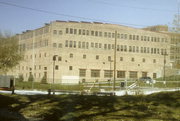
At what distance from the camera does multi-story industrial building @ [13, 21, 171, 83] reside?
68.9m

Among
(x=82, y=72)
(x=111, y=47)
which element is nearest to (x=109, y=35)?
(x=111, y=47)

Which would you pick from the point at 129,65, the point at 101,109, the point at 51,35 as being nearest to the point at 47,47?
the point at 51,35

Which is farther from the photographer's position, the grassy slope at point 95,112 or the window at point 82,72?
the window at point 82,72

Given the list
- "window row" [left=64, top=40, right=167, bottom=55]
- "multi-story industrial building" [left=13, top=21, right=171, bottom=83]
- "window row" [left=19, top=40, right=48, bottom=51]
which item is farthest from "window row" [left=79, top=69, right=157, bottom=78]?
"window row" [left=19, top=40, right=48, bottom=51]

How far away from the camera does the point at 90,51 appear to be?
2862 inches

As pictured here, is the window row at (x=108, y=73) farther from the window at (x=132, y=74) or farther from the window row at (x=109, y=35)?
the window row at (x=109, y=35)

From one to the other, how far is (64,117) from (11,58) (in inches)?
1805

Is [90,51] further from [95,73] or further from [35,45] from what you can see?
[35,45]

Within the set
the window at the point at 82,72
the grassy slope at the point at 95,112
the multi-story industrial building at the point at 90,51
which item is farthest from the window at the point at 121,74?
the grassy slope at the point at 95,112

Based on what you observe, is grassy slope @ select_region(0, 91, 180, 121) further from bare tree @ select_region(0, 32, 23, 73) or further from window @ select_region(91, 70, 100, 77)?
window @ select_region(91, 70, 100, 77)

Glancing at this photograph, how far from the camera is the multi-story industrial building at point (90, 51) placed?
6894 cm

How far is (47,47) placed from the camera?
229 ft

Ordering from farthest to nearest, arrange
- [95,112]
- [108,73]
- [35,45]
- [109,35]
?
1. [35,45]
2. [109,35]
3. [108,73]
4. [95,112]

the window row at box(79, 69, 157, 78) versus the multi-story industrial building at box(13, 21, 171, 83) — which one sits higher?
the multi-story industrial building at box(13, 21, 171, 83)
